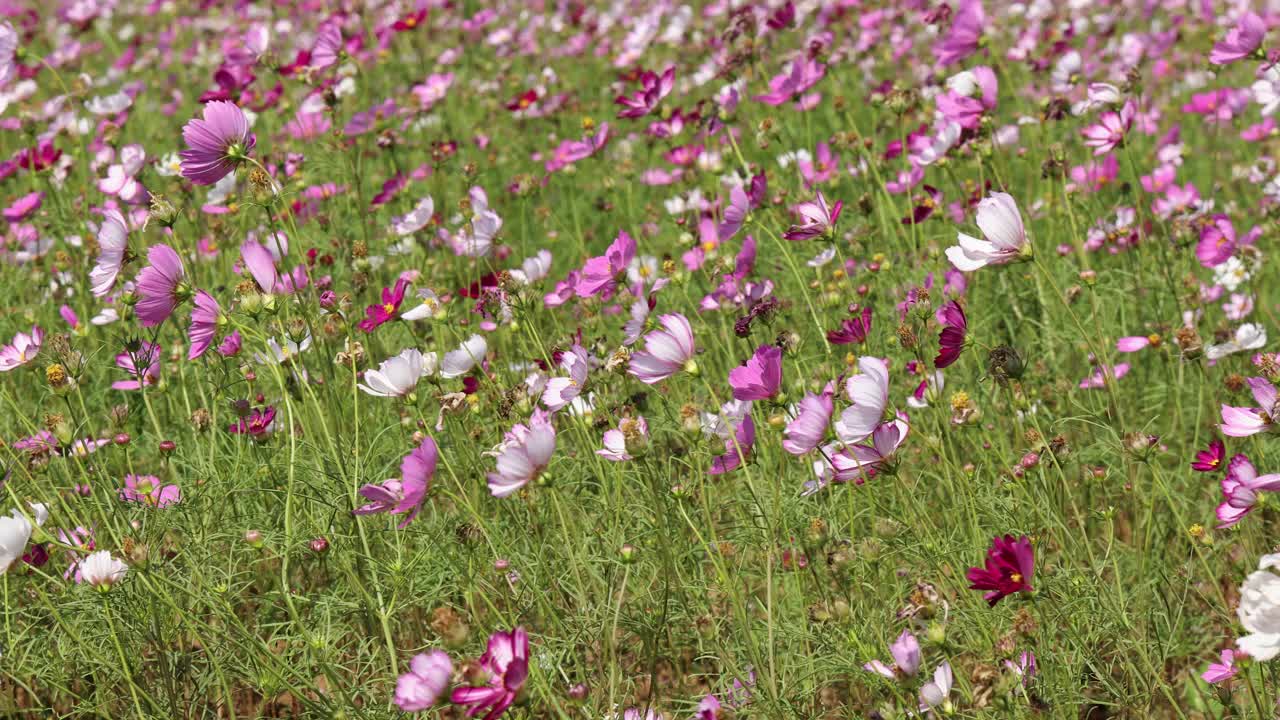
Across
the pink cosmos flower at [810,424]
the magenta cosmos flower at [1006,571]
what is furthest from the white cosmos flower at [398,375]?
the magenta cosmos flower at [1006,571]

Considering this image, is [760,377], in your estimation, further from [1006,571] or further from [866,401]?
[1006,571]

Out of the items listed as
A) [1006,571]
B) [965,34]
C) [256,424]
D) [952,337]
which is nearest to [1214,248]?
[965,34]

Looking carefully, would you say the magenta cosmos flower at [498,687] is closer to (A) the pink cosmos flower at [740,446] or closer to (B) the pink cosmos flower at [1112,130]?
(A) the pink cosmos flower at [740,446]

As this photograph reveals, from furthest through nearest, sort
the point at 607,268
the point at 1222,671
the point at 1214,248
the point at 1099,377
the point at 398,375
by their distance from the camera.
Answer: the point at 1214,248 < the point at 1099,377 < the point at 607,268 < the point at 398,375 < the point at 1222,671

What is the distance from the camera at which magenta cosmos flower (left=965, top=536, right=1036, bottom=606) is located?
1206 millimetres

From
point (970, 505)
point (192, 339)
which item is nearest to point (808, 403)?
point (970, 505)

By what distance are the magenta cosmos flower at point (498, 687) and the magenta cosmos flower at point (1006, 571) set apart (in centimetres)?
49

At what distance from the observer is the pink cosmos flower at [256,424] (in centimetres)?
172

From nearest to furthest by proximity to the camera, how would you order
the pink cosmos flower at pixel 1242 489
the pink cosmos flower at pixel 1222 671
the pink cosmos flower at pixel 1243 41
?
the pink cosmos flower at pixel 1242 489, the pink cosmos flower at pixel 1222 671, the pink cosmos flower at pixel 1243 41

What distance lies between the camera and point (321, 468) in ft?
5.62

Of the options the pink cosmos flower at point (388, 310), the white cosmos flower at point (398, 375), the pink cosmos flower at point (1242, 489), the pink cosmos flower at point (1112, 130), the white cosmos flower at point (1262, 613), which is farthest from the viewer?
the pink cosmos flower at point (1112, 130)

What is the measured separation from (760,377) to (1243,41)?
1248 millimetres

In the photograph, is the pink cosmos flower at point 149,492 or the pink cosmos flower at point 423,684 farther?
the pink cosmos flower at point 149,492

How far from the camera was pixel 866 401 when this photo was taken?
4.18 feet
